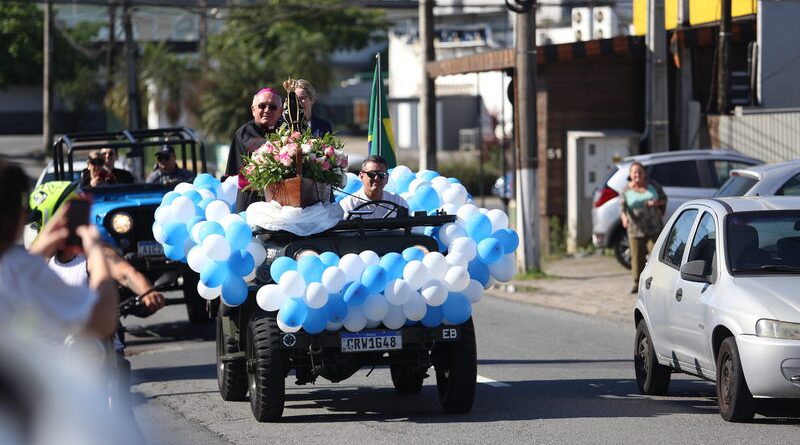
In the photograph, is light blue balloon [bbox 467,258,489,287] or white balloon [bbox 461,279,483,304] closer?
white balloon [bbox 461,279,483,304]

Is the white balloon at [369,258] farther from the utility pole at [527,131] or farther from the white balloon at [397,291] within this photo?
the utility pole at [527,131]

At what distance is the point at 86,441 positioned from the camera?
13.9 ft

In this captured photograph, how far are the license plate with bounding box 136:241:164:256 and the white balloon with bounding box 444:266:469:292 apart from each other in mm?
6122

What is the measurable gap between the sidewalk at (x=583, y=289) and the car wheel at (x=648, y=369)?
17.8ft

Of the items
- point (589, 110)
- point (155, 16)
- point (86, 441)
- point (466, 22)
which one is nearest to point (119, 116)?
point (155, 16)

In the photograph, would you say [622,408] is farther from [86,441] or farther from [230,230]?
[86,441]

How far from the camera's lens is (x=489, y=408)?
10.2 m

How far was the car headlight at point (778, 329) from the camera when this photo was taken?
346 inches

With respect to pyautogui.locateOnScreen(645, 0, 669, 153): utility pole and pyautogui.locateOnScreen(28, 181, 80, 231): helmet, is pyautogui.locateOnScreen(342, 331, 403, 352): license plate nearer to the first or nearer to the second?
pyautogui.locateOnScreen(28, 181, 80, 231): helmet

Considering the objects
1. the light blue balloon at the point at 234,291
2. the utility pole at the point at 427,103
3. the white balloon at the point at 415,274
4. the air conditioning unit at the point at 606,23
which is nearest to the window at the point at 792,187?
the white balloon at the point at 415,274

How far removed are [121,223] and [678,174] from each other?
9.62 m

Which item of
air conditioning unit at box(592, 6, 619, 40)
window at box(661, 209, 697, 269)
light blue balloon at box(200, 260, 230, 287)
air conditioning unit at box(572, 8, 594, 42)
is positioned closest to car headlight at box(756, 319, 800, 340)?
window at box(661, 209, 697, 269)

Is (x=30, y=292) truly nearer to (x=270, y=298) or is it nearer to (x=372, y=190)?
(x=270, y=298)

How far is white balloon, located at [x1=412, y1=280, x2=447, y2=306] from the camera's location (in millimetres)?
9438
